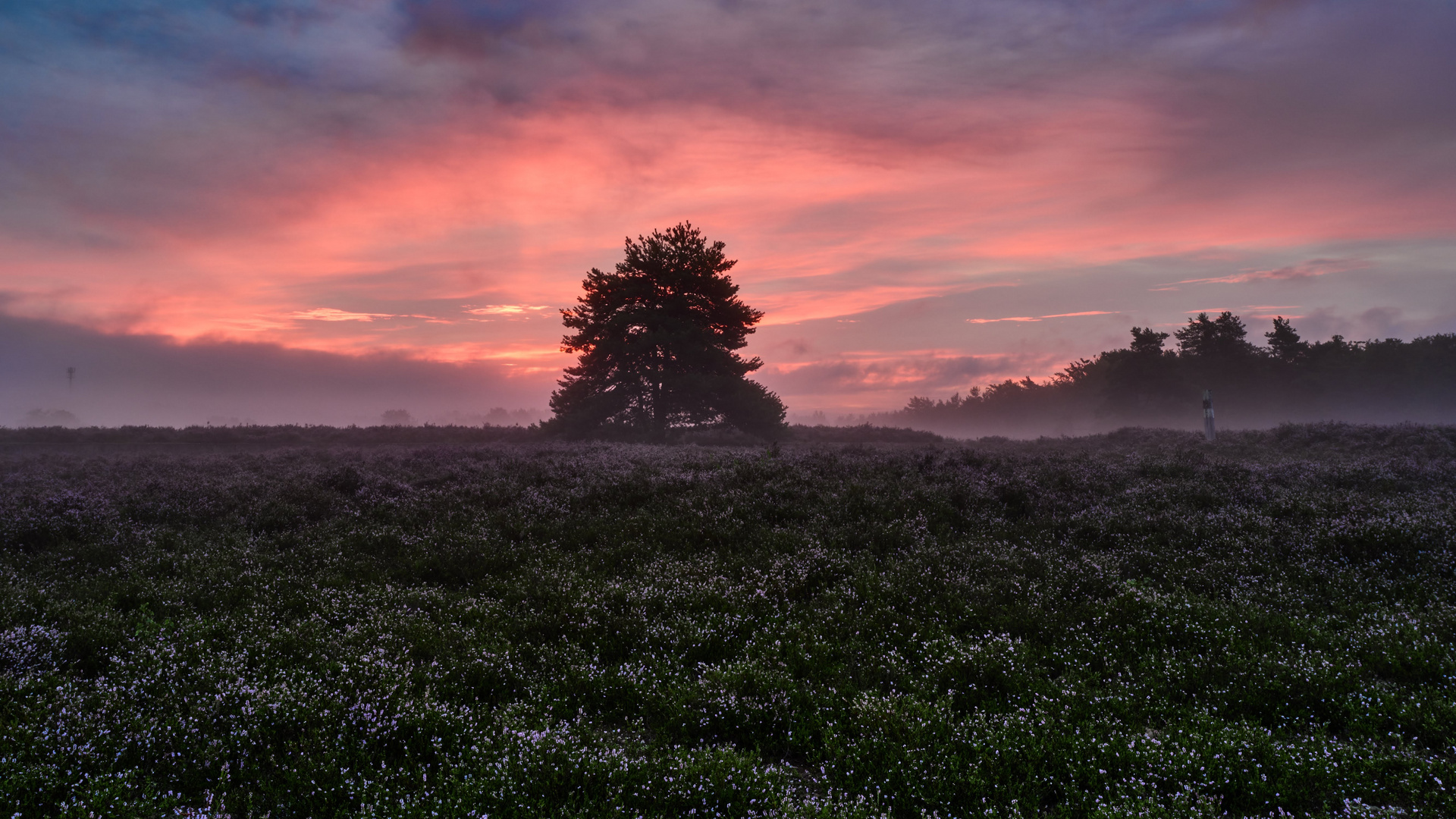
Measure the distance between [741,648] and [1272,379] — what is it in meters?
70.8

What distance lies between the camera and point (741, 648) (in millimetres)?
8258

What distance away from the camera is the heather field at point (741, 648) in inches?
216

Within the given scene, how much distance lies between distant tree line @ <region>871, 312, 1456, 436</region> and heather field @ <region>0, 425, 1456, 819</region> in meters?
48.6

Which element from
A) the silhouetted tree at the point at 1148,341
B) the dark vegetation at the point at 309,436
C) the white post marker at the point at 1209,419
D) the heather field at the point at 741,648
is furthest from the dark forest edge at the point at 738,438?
the silhouetted tree at the point at 1148,341

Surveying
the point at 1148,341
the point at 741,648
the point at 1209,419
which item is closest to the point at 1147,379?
the point at 1148,341

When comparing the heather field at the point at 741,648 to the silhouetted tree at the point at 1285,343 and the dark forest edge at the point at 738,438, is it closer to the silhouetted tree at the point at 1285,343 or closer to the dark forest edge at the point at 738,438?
the dark forest edge at the point at 738,438

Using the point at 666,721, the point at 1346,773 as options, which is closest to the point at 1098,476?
the point at 1346,773

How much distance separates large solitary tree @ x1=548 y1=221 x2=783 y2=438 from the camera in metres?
35.3

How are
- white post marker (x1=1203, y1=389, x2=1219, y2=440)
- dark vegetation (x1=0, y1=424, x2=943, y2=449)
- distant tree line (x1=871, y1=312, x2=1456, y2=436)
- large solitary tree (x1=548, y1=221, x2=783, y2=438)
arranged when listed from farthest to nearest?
distant tree line (x1=871, y1=312, x2=1456, y2=436) < large solitary tree (x1=548, y1=221, x2=783, y2=438) < dark vegetation (x1=0, y1=424, x2=943, y2=449) < white post marker (x1=1203, y1=389, x2=1219, y2=440)

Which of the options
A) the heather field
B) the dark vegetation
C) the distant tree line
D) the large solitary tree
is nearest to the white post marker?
the heather field

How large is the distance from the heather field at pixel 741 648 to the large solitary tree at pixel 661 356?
1988 cm

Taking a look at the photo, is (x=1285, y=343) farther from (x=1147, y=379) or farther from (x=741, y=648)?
(x=741, y=648)

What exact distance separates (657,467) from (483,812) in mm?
12979

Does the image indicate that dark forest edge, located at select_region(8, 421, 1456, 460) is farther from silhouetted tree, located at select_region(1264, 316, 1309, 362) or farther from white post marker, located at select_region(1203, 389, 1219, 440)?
silhouetted tree, located at select_region(1264, 316, 1309, 362)
